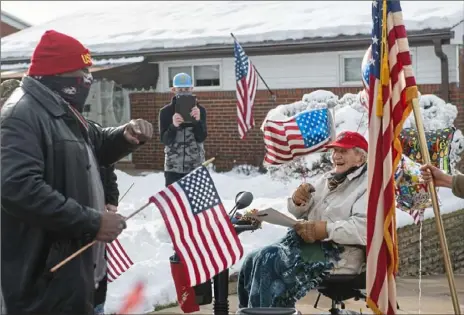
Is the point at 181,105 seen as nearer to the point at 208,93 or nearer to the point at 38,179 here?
the point at 38,179

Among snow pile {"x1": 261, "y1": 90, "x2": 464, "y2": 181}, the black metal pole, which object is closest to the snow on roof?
snow pile {"x1": 261, "y1": 90, "x2": 464, "y2": 181}

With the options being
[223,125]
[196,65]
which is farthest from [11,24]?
[223,125]

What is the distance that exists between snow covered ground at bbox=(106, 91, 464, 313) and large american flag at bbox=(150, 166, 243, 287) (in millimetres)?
2691

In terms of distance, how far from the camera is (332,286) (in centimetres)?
614

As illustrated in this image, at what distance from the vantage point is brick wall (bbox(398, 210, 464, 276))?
10.0 meters

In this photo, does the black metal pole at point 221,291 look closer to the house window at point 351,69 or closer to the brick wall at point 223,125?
the brick wall at point 223,125

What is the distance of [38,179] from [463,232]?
8.43 meters

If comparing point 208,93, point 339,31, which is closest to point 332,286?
point 339,31

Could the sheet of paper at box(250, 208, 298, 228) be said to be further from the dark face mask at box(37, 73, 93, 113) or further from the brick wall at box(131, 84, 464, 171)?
the brick wall at box(131, 84, 464, 171)

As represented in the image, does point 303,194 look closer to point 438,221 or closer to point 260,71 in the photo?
point 438,221

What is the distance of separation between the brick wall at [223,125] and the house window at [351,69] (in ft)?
0.98

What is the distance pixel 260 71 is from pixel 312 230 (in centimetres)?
1256

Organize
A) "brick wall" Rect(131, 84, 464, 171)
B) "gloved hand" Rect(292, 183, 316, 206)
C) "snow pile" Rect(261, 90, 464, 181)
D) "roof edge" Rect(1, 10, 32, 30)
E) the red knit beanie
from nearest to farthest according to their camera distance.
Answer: the red knit beanie < "gloved hand" Rect(292, 183, 316, 206) < "snow pile" Rect(261, 90, 464, 181) < "brick wall" Rect(131, 84, 464, 171) < "roof edge" Rect(1, 10, 32, 30)

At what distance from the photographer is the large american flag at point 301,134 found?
309 inches
